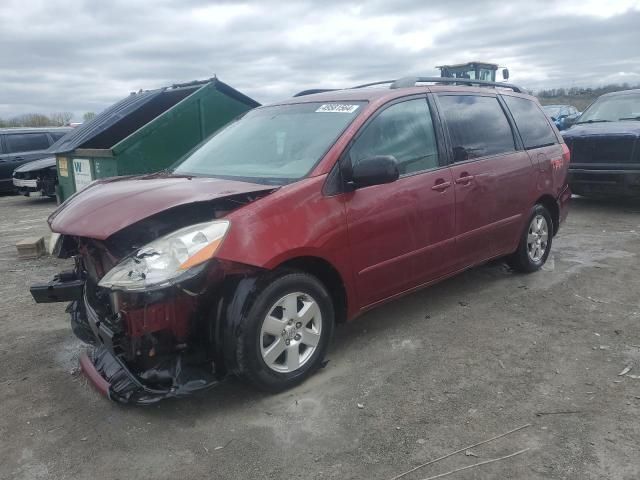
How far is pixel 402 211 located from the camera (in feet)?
12.3

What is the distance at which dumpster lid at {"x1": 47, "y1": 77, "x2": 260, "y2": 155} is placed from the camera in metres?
6.45

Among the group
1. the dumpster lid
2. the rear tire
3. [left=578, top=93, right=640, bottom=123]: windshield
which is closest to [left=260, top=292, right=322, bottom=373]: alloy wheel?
the rear tire

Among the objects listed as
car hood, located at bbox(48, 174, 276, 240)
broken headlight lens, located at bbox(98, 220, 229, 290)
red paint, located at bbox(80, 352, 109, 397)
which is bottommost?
red paint, located at bbox(80, 352, 109, 397)

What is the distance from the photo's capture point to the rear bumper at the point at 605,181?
8125 millimetres

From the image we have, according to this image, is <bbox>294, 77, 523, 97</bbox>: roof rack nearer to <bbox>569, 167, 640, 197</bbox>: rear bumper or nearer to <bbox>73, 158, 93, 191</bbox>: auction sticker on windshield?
<bbox>73, 158, 93, 191</bbox>: auction sticker on windshield

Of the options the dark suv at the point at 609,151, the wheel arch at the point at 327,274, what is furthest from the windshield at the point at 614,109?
the wheel arch at the point at 327,274

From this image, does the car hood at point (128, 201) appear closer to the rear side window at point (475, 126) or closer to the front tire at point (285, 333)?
the front tire at point (285, 333)

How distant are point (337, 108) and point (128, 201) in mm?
1593

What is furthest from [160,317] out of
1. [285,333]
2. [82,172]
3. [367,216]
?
[82,172]

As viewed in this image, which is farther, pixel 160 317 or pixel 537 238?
pixel 537 238

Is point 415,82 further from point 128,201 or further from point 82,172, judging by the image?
point 82,172

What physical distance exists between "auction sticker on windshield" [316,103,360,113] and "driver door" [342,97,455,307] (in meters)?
0.17

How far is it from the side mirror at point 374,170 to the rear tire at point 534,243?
2316mm

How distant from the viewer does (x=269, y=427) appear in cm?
289
